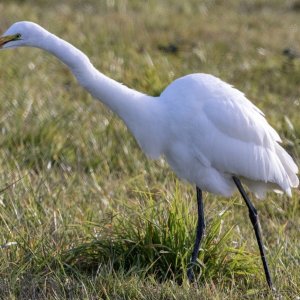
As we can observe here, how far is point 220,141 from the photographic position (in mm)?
4578

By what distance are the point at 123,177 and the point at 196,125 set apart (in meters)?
1.82

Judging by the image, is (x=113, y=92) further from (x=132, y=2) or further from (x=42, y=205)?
(x=132, y=2)

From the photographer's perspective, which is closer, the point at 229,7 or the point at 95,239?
the point at 95,239

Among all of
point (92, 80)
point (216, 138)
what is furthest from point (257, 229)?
point (92, 80)

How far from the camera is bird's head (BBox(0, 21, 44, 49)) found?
422 centimetres

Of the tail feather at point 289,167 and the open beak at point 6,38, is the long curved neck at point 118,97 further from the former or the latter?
the tail feather at point 289,167

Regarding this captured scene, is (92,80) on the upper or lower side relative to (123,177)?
upper

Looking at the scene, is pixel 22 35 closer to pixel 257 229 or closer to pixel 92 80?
pixel 92 80

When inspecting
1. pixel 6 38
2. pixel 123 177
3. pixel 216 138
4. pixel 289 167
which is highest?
pixel 6 38

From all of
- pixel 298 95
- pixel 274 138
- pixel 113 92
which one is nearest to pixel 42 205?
pixel 113 92

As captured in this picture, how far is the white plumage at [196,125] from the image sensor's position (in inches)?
169

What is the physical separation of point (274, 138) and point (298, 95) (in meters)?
3.98

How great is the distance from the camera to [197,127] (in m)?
4.47

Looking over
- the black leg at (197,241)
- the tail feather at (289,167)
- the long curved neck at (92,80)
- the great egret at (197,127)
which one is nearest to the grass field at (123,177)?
the black leg at (197,241)
